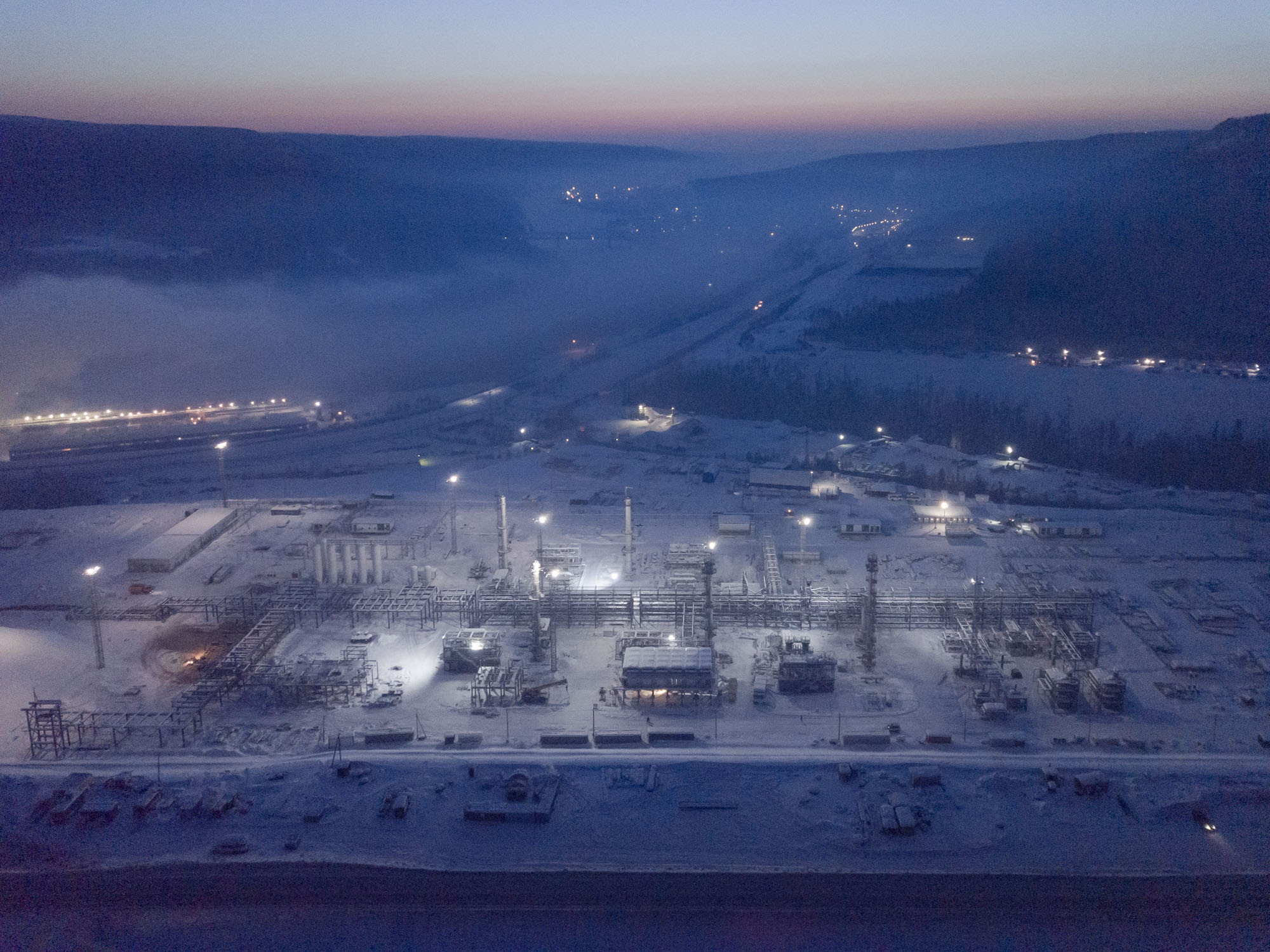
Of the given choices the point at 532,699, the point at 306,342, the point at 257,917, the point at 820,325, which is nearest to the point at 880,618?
the point at 532,699

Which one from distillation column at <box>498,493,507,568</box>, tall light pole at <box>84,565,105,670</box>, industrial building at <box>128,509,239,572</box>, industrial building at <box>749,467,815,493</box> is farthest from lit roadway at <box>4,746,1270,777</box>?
industrial building at <box>749,467,815,493</box>

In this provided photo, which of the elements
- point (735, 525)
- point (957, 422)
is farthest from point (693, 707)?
point (957, 422)

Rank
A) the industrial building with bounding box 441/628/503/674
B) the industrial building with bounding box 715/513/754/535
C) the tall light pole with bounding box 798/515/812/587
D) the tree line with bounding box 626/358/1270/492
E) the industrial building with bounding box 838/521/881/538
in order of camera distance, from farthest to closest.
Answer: the tree line with bounding box 626/358/1270/492 → the industrial building with bounding box 715/513/754/535 → the industrial building with bounding box 838/521/881/538 → the tall light pole with bounding box 798/515/812/587 → the industrial building with bounding box 441/628/503/674

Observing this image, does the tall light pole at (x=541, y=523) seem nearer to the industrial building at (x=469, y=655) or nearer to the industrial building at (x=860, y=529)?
the industrial building at (x=469, y=655)

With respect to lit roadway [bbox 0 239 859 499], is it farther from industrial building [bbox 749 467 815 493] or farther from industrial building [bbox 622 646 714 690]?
industrial building [bbox 622 646 714 690]

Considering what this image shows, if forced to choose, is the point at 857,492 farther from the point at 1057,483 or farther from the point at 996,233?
the point at 996,233

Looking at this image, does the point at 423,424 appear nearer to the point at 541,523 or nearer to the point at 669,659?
the point at 541,523

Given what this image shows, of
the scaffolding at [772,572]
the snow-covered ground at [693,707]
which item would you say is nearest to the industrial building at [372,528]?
the snow-covered ground at [693,707]
